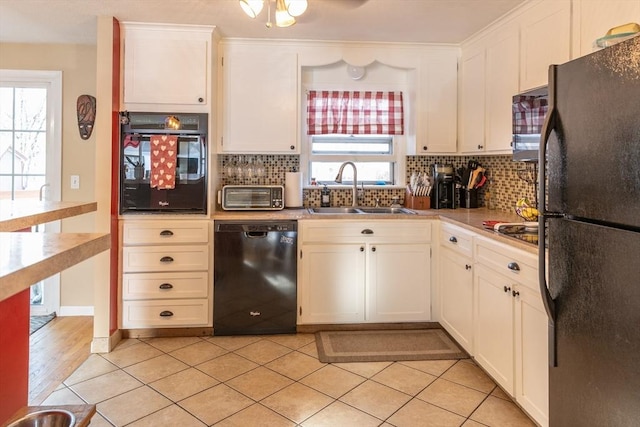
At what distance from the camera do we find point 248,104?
11.0ft

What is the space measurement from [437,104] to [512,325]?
6.66 ft

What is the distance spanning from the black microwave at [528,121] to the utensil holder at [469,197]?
1.06 meters

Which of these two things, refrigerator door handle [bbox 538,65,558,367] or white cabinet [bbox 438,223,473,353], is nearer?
refrigerator door handle [bbox 538,65,558,367]

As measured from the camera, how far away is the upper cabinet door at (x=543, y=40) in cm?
227

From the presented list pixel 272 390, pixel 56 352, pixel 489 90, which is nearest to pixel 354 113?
pixel 489 90

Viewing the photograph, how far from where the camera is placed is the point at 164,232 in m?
3.07

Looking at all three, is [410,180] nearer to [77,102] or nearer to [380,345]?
[380,345]

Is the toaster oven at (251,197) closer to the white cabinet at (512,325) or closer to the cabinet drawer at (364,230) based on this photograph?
the cabinet drawer at (364,230)

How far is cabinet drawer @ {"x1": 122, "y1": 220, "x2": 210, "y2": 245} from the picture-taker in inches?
120

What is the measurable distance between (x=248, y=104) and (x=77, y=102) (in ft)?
4.86

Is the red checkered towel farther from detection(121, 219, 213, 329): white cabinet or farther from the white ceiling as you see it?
the white ceiling

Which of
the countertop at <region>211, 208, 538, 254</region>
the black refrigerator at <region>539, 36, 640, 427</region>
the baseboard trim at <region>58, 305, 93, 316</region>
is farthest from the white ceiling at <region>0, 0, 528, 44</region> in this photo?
the baseboard trim at <region>58, 305, 93, 316</region>

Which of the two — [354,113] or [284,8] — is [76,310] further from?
[284,8]

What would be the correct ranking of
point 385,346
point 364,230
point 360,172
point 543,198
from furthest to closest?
point 360,172 → point 364,230 → point 385,346 → point 543,198
